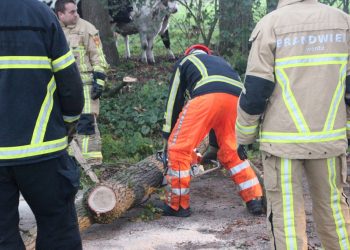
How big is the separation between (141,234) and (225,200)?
1314 millimetres

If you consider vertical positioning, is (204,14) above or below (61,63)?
below

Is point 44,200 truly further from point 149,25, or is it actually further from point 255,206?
point 149,25

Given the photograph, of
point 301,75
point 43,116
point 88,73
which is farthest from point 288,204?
point 88,73

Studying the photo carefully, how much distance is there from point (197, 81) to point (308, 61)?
1905mm

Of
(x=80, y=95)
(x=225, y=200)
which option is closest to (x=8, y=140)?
(x=80, y=95)

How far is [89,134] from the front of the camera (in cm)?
732

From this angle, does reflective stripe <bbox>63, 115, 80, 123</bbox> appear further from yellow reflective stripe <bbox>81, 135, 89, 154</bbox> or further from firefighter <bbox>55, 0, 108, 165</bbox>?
yellow reflective stripe <bbox>81, 135, 89, 154</bbox>

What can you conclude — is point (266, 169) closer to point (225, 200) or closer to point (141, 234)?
point (141, 234)

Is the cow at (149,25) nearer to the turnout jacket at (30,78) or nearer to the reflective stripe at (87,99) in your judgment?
the reflective stripe at (87,99)

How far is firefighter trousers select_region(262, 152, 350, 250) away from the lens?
3.57 metres

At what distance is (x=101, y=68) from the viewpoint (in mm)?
Answer: 7188

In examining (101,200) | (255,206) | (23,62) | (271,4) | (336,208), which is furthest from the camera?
(271,4)

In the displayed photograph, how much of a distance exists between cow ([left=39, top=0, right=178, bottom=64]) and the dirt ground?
674 centimetres

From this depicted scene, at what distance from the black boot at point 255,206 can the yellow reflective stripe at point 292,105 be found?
2062 mm
